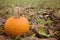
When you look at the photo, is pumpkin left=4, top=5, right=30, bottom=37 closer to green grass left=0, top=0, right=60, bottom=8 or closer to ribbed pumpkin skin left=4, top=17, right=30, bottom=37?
ribbed pumpkin skin left=4, top=17, right=30, bottom=37

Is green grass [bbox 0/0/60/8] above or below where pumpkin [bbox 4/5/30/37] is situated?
above

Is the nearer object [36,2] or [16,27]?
[16,27]

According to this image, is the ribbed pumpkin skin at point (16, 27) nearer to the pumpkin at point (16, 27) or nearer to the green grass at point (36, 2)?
the pumpkin at point (16, 27)

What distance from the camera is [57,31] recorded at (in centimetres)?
203

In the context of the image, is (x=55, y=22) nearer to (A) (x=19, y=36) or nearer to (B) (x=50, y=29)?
(B) (x=50, y=29)

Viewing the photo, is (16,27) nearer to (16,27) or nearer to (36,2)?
(16,27)

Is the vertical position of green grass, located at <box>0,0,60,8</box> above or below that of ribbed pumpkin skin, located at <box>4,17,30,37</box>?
above

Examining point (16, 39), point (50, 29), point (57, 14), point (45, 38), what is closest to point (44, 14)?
point (57, 14)

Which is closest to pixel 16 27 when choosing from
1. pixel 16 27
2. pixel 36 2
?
pixel 16 27

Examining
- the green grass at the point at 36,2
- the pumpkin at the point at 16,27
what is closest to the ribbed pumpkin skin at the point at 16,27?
the pumpkin at the point at 16,27

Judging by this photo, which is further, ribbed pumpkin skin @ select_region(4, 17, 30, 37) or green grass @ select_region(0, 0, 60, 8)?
green grass @ select_region(0, 0, 60, 8)

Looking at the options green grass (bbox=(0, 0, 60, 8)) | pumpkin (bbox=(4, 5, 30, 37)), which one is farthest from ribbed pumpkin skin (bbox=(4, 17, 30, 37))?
green grass (bbox=(0, 0, 60, 8))

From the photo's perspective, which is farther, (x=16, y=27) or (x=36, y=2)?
(x=36, y=2)

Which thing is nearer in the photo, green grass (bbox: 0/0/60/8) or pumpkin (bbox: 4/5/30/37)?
pumpkin (bbox: 4/5/30/37)
